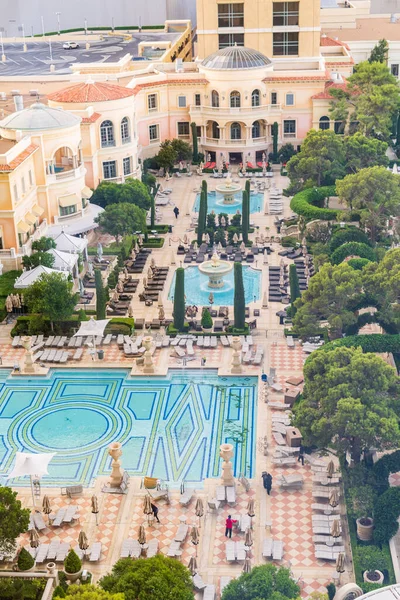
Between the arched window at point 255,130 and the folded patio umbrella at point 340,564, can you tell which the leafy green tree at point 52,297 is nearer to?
the folded patio umbrella at point 340,564

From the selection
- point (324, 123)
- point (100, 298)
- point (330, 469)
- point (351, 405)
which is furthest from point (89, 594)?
point (324, 123)

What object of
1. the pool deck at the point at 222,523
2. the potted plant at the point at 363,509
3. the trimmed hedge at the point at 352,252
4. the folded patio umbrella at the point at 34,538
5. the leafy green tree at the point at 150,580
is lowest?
the pool deck at the point at 222,523

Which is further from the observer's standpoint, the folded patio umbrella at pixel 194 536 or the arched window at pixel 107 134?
the arched window at pixel 107 134

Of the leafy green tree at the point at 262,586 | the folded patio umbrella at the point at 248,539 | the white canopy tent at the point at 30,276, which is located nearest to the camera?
the leafy green tree at the point at 262,586

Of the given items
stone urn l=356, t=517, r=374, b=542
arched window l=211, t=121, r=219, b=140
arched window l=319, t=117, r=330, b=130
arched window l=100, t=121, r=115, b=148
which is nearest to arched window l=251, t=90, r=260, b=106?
arched window l=211, t=121, r=219, b=140

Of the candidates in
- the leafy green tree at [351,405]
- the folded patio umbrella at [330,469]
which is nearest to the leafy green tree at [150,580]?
the leafy green tree at [351,405]

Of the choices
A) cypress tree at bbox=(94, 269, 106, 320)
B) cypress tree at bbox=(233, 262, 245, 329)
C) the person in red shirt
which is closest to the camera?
the person in red shirt

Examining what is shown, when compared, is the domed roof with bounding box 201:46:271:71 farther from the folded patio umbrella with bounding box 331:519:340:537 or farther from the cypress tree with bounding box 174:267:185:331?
the folded patio umbrella with bounding box 331:519:340:537

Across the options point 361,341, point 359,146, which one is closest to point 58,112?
point 359,146
